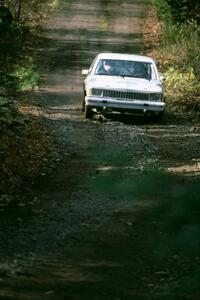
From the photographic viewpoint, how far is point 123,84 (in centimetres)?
1636

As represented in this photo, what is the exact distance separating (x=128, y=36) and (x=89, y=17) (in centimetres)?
479

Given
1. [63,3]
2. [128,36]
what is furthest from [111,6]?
[128,36]

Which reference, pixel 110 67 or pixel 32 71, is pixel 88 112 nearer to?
pixel 110 67

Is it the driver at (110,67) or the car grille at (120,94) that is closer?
the car grille at (120,94)

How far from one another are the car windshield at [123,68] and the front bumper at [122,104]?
3.53ft

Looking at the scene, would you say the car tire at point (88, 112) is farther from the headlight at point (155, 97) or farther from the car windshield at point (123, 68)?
the headlight at point (155, 97)

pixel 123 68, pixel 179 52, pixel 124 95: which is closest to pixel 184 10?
pixel 179 52

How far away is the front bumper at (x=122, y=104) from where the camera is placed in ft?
52.9

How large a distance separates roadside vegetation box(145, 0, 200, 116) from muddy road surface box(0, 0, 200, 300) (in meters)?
2.33

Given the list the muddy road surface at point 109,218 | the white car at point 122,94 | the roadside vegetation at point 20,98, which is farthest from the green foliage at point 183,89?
the roadside vegetation at point 20,98

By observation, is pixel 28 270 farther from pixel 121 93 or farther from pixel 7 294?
pixel 121 93

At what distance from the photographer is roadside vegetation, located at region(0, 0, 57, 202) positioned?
34.7ft

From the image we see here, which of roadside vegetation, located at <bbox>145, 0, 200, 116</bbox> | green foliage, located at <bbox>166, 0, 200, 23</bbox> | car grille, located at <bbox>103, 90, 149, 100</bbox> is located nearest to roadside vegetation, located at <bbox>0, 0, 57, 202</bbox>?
car grille, located at <bbox>103, 90, 149, 100</bbox>

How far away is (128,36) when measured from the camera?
32.3m
